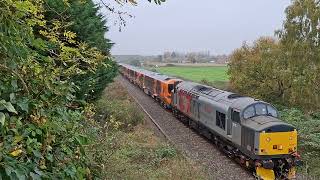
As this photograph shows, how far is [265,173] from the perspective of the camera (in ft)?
51.0

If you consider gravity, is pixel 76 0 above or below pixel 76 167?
above

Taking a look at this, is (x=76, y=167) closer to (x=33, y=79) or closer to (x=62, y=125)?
(x=62, y=125)

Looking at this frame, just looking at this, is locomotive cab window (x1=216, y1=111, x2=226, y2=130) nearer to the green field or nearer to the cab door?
the cab door

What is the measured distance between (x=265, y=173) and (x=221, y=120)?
3.90 m

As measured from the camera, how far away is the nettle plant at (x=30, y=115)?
4.21 m

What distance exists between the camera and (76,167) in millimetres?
5281

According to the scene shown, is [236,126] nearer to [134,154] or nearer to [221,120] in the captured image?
[221,120]

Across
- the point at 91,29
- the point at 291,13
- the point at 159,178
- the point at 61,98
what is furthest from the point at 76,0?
the point at 291,13

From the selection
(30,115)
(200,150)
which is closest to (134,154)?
(200,150)

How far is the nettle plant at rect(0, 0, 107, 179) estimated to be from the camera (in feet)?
13.8

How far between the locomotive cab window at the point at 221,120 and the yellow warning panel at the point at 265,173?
3.25 metres

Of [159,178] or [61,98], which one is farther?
[159,178]

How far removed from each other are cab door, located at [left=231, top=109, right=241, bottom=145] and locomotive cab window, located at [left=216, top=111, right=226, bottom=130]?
3.12ft

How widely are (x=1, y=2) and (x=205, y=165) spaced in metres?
13.7
